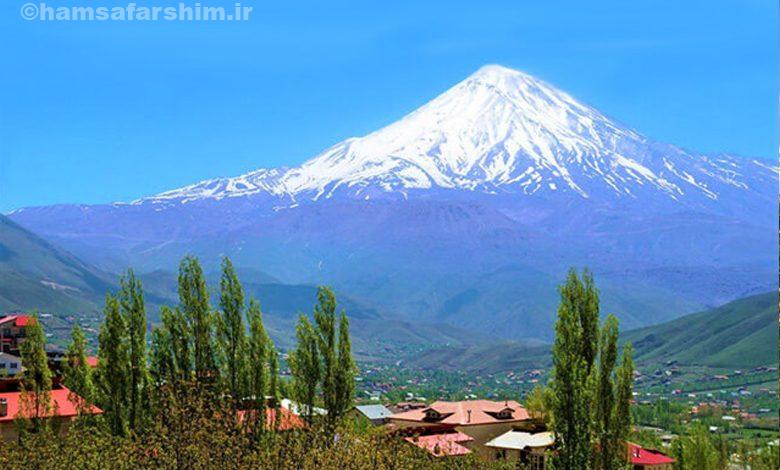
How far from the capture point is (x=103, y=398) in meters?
43.2

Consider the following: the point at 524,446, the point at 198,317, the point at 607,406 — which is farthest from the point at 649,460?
the point at 198,317

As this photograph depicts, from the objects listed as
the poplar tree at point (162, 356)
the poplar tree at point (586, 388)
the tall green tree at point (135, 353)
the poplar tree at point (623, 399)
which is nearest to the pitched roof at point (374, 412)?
the poplar tree at point (162, 356)

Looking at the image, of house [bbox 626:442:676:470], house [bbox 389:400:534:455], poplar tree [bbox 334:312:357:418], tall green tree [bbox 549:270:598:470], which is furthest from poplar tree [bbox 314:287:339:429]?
house [bbox 626:442:676:470]

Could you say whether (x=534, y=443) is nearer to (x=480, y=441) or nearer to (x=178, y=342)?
(x=480, y=441)

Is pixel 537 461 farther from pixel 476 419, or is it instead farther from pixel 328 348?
pixel 328 348

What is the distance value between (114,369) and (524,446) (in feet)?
72.0

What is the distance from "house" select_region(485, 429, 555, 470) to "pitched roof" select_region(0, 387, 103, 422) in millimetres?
20797

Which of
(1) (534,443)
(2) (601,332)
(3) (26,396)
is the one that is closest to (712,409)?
(1) (534,443)

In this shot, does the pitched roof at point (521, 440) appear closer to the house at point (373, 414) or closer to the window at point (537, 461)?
the window at point (537, 461)

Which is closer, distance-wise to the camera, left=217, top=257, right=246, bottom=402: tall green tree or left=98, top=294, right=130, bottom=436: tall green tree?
left=98, top=294, right=130, bottom=436: tall green tree

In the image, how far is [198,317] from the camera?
45.9 metres

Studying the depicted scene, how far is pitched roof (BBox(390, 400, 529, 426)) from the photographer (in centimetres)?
6269

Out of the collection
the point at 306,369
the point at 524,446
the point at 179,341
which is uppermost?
the point at 179,341

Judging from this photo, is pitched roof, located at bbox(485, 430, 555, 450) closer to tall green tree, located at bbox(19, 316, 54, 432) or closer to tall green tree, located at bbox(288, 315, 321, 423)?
tall green tree, located at bbox(288, 315, 321, 423)
